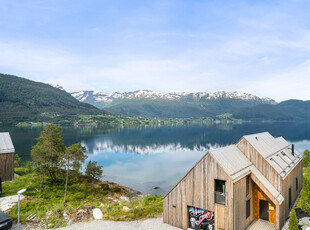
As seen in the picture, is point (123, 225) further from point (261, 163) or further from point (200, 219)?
point (261, 163)

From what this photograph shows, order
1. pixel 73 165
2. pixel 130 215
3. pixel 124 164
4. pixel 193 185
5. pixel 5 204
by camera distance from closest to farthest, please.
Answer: pixel 193 185, pixel 130 215, pixel 5 204, pixel 73 165, pixel 124 164

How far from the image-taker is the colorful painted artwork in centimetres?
1775

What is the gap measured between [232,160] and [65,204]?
2183cm

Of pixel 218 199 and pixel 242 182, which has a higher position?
pixel 242 182

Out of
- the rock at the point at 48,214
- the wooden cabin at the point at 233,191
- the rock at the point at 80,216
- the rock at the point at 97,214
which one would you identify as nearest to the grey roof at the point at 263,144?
the wooden cabin at the point at 233,191

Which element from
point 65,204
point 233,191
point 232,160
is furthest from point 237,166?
point 65,204

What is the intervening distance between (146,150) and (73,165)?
251ft

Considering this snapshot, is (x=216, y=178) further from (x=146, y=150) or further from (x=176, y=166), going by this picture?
(x=146, y=150)

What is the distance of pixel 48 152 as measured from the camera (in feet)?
102

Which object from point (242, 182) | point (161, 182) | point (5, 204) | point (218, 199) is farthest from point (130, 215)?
point (161, 182)

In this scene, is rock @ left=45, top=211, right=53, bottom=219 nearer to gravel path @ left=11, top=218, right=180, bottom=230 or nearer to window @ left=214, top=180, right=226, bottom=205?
gravel path @ left=11, top=218, right=180, bottom=230

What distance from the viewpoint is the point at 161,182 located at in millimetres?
53125

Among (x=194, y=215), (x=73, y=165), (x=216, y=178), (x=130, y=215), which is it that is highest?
(x=216, y=178)

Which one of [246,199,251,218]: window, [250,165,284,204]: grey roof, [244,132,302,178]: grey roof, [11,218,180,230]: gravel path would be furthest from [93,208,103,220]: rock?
[244,132,302,178]: grey roof
